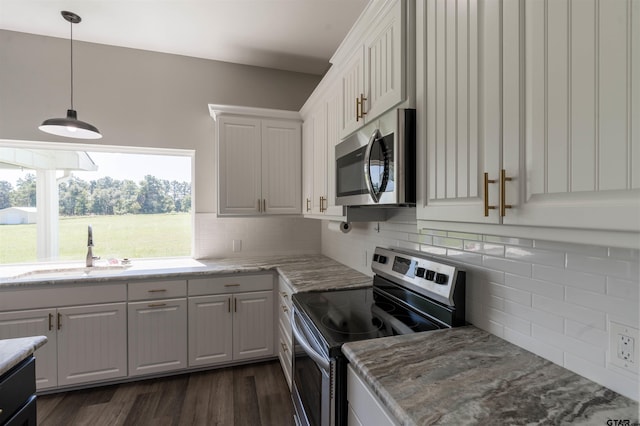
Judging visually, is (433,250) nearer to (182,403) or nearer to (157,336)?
(182,403)

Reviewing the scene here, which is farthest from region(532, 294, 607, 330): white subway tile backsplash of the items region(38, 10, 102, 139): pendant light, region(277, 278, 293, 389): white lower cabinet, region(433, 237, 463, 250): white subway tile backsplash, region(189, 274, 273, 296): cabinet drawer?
region(38, 10, 102, 139): pendant light

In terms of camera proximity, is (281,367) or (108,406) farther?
(281,367)

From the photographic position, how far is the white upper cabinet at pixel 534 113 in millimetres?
574

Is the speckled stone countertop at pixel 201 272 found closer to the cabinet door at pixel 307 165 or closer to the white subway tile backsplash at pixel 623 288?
the cabinet door at pixel 307 165

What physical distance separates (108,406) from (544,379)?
2.62 meters

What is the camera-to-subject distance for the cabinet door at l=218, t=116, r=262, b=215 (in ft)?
9.07

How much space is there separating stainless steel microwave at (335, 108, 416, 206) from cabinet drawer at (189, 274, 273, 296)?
1381 mm

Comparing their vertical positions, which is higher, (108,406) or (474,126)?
(474,126)

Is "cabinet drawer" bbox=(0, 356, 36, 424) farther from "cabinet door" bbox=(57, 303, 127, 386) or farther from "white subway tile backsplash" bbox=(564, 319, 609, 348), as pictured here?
"white subway tile backsplash" bbox=(564, 319, 609, 348)

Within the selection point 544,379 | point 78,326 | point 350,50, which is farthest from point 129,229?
point 544,379

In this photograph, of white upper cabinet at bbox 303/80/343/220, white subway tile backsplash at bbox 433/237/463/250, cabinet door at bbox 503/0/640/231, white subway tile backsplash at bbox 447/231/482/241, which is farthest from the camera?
white upper cabinet at bbox 303/80/343/220

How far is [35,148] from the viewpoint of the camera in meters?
2.70

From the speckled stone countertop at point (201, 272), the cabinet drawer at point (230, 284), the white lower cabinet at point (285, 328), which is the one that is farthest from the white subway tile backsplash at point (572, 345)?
the cabinet drawer at point (230, 284)

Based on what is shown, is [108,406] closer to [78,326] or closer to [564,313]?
[78,326]
